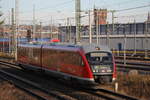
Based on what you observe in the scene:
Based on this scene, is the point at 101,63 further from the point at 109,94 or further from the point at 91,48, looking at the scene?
the point at 109,94

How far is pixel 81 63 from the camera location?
50.0 feet

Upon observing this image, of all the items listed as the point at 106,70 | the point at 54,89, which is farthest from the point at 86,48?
the point at 54,89

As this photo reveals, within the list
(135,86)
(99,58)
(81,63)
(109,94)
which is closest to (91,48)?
(99,58)

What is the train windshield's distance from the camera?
15.0 m

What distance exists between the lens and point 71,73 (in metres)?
16.3

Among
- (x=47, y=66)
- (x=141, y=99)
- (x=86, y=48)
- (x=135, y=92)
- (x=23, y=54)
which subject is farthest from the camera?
(x=23, y=54)

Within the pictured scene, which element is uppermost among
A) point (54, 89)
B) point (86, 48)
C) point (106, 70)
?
point (86, 48)

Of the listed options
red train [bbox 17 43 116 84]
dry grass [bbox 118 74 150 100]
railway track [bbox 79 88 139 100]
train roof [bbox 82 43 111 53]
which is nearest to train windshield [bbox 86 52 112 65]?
red train [bbox 17 43 116 84]

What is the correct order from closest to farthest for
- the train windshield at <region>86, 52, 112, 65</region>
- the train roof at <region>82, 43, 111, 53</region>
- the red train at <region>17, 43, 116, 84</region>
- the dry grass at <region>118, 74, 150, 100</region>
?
1. the dry grass at <region>118, 74, 150, 100</region>
2. the red train at <region>17, 43, 116, 84</region>
3. the train windshield at <region>86, 52, 112, 65</region>
4. the train roof at <region>82, 43, 111, 53</region>

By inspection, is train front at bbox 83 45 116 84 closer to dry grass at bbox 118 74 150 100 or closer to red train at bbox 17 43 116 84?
red train at bbox 17 43 116 84

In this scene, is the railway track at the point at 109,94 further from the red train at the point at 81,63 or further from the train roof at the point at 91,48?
the train roof at the point at 91,48

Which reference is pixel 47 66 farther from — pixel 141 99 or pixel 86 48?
pixel 141 99

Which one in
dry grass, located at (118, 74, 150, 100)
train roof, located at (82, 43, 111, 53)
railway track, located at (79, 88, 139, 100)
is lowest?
railway track, located at (79, 88, 139, 100)

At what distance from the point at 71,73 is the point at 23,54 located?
11.7 metres
